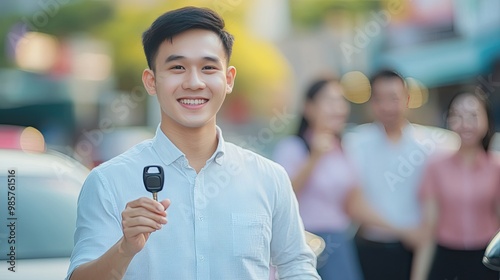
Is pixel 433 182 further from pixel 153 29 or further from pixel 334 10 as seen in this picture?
pixel 153 29

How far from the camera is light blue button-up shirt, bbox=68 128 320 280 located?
1954 millimetres

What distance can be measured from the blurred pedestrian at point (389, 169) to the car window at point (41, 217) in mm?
1196

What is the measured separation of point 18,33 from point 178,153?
1.94 meters

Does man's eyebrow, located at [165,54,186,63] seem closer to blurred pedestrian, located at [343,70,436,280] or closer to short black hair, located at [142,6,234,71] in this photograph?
short black hair, located at [142,6,234,71]

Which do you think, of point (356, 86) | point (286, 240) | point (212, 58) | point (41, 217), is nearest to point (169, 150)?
point (212, 58)

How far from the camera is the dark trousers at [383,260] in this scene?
13.2 ft

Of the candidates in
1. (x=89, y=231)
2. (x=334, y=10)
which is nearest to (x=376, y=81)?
(x=334, y=10)

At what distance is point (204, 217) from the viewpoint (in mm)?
2027

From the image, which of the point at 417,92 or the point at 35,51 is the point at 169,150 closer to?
the point at 35,51

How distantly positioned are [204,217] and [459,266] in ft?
7.41

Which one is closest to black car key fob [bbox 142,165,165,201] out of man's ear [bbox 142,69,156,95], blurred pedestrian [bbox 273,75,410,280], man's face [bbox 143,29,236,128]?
man's face [bbox 143,29,236,128]

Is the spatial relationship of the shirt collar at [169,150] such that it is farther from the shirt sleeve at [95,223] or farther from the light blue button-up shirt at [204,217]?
the shirt sleeve at [95,223]

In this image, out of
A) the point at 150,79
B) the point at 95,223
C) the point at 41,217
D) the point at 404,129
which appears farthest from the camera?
the point at 404,129

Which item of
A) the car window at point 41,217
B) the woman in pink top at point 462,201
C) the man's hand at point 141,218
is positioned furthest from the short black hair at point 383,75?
the man's hand at point 141,218
